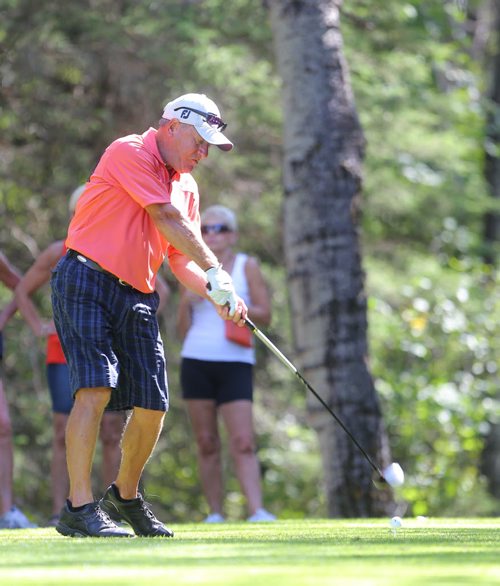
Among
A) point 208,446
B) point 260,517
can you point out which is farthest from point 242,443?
point 260,517

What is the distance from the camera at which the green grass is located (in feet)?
13.3

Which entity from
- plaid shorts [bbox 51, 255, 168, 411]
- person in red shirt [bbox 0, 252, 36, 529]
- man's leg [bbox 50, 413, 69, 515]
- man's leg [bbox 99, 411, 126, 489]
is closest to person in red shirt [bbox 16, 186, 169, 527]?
man's leg [bbox 50, 413, 69, 515]

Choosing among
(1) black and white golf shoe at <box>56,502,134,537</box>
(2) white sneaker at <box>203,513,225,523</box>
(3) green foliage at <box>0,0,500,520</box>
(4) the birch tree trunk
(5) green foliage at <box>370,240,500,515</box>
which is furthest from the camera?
(5) green foliage at <box>370,240,500,515</box>

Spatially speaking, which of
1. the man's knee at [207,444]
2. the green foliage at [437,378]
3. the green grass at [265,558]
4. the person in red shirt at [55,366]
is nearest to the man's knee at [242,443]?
the man's knee at [207,444]

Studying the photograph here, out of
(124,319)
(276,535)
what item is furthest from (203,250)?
(276,535)

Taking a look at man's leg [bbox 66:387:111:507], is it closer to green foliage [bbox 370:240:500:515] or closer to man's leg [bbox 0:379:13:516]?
man's leg [bbox 0:379:13:516]

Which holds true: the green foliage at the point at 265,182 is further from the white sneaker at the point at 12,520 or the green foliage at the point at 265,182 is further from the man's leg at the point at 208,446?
the white sneaker at the point at 12,520

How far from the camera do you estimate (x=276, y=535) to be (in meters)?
6.21

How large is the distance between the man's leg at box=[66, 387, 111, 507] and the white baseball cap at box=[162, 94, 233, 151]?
122cm

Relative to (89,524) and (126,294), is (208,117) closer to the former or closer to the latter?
(126,294)

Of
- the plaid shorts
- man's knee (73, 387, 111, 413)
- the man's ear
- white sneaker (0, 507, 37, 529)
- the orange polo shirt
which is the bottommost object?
white sneaker (0, 507, 37, 529)

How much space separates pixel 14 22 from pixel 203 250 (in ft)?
26.2

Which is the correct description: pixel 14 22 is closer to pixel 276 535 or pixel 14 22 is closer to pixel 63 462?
pixel 63 462

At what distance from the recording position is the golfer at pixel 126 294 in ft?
20.1
